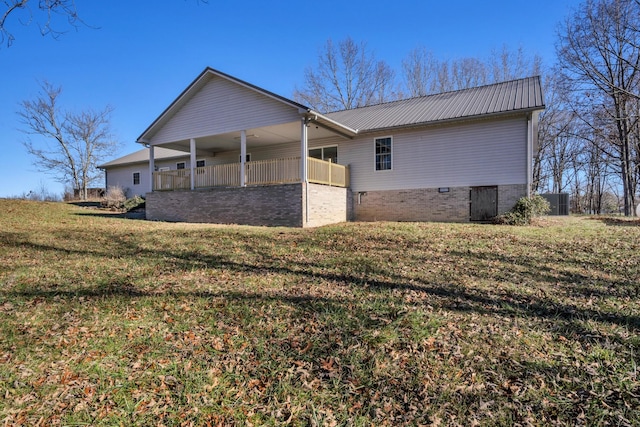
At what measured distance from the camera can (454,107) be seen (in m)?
14.5

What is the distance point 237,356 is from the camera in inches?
134

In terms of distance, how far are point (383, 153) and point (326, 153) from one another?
2.77 meters

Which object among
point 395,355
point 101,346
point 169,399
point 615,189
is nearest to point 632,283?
point 395,355

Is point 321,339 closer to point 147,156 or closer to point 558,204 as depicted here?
point 558,204

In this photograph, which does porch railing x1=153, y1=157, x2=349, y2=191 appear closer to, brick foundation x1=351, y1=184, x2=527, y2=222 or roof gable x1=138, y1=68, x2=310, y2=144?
brick foundation x1=351, y1=184, x2=527, y2=222

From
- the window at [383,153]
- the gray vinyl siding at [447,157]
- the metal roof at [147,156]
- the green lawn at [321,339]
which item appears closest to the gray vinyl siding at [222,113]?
the gray vinyl siding at [447,157]

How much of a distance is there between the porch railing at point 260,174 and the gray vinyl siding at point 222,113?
4.93 feet

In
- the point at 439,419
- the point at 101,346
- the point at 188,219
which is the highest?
the point at 188,219

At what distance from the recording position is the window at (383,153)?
14.8 m

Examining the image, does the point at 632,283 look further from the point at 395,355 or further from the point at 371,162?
the point at 371,162

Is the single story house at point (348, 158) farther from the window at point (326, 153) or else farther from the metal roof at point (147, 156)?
the metal roof at point (147, 156)

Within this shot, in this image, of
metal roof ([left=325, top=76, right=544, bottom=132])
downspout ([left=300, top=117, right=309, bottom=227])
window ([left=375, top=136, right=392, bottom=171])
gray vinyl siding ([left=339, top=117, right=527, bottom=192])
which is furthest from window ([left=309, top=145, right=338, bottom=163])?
downspout ([left=300, top=117, right=309, bottom=227])

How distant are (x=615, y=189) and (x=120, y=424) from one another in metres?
44.9

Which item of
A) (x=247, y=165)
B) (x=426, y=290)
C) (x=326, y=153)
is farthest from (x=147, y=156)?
(x=426, y=290)
